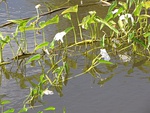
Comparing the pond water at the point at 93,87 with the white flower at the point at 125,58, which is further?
the white flower at the point at 125,58

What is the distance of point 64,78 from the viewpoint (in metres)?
1.63

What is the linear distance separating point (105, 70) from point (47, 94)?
1.19 ft

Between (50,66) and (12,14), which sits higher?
(12,14)

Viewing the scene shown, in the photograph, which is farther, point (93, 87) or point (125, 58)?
point (125, 58)

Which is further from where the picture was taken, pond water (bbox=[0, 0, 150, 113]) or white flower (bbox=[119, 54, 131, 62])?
white flower (bbox=[119, 54, 131, 62])

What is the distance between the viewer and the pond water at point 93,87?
4.55 ft

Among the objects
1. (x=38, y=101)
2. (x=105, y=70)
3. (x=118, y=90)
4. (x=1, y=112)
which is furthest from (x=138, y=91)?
(x=1, y=112)

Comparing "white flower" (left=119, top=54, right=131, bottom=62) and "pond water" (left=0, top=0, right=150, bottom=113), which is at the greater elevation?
"white flower" (left=119, top=54, right=131, bottom=62)

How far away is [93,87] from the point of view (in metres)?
1.55

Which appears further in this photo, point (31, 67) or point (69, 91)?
point (31, 67)

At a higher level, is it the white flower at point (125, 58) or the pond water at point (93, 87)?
the white flower at point (125, 58)

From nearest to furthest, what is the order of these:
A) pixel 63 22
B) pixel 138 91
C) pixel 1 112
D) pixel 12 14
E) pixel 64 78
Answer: pixel 1 112 < pixel 138 91 < pixel 64 78 < pixel 63 22 < pixel 12 14

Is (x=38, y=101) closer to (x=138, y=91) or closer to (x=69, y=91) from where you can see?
(x=69, y=91)

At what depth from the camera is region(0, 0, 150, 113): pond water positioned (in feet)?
4.55
